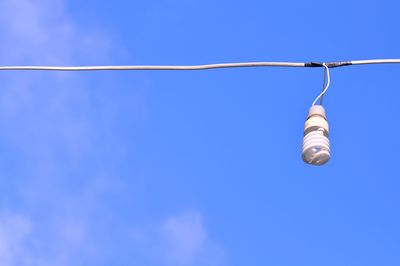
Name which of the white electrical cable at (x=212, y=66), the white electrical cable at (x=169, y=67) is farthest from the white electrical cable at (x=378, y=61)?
the white electrical cable at (x=169, y=67)

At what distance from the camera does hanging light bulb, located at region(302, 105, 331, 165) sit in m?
6.66

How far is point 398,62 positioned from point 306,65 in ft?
2.88

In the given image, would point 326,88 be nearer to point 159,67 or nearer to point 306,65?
point 306,65

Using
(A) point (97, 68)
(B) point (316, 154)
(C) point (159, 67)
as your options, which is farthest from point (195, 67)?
(B) point (316, 154)

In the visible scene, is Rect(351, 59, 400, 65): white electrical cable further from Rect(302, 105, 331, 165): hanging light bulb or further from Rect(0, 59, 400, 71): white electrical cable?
Rect(302, 105, 331, 165): hanging light bulb

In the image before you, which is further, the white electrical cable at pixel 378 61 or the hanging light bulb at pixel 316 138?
the white electrical cable at pixel 378 61

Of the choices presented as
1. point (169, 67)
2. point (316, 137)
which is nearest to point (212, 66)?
point (169, 67)

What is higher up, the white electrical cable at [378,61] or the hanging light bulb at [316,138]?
the white electrical cable at [378,61]

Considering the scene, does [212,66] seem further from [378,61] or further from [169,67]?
[378,61]

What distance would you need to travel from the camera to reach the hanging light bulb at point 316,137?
6660mm

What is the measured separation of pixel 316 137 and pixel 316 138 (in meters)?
0.02

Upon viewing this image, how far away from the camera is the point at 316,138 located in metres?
6.79

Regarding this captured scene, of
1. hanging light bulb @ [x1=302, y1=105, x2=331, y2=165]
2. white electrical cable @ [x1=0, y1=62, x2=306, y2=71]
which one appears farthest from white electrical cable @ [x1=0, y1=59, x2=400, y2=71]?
hanging light bulb @ [x1=302, y1=105, x2=331, y2=165]

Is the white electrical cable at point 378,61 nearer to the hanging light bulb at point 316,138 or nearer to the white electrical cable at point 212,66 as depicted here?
the white electrical cable at point 212,66
